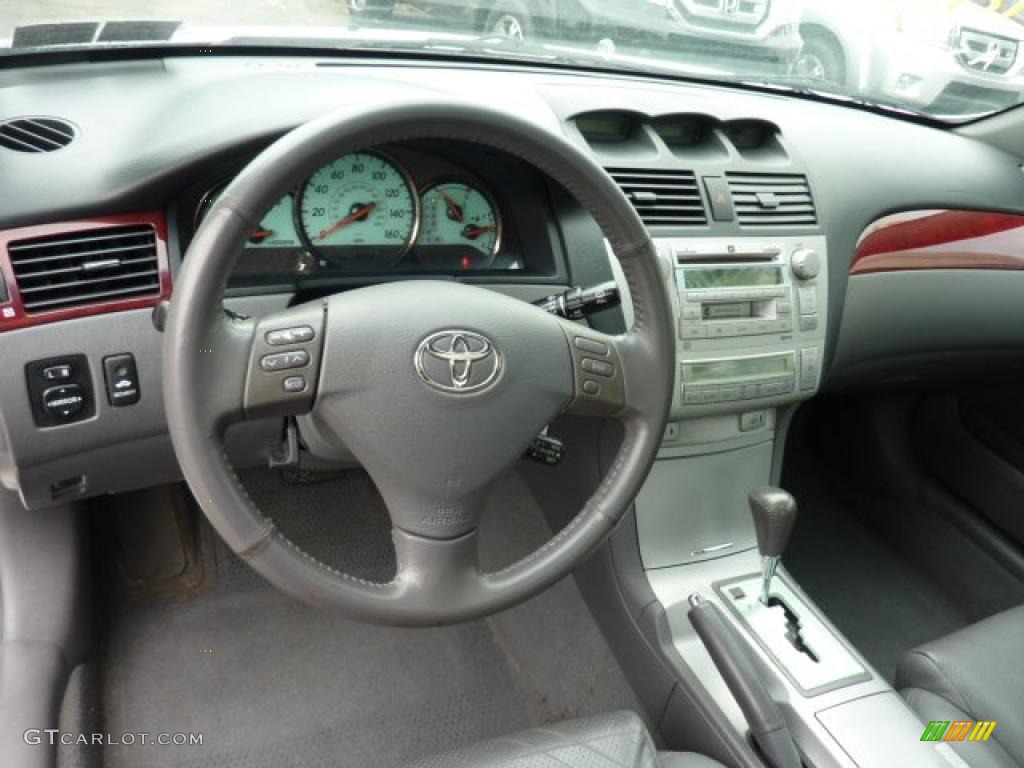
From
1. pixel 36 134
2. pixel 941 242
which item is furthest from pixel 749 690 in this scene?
pixel 36 134

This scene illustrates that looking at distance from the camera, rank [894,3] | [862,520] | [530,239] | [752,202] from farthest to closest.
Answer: [862,520] < [894,3] < [752,202] < [530,239]

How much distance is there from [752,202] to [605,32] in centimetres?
49

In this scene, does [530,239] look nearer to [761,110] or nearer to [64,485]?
[761,110]

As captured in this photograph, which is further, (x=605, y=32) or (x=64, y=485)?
(x=605, y=32)

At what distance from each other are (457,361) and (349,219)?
425 millimetres

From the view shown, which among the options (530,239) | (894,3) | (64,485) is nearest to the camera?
(64,485)

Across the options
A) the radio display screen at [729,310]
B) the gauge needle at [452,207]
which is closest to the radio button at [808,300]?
the radio display screen at [729,310]

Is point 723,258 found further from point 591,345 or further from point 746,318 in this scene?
point 591,345

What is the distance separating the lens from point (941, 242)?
1.75m

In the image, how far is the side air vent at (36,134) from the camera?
3.58 ft

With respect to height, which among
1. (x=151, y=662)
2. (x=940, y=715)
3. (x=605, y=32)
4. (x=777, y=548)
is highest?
(x=605, y=32)

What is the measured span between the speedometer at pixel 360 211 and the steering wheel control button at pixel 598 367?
424 millimetres

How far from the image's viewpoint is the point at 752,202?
1.51m

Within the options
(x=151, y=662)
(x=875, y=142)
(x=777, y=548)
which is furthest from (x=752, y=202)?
(x=151, y=662)
